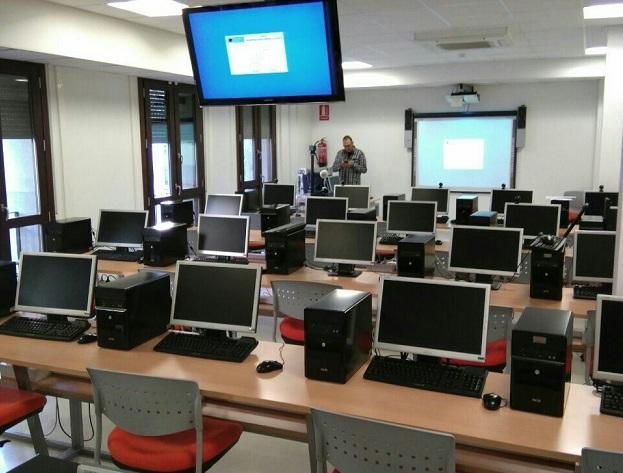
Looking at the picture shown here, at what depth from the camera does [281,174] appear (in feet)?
36.9

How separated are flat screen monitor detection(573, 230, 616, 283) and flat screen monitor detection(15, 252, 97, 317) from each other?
315 cm

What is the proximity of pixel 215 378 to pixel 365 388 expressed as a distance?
0.69 m

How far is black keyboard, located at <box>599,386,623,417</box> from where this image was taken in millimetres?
2309

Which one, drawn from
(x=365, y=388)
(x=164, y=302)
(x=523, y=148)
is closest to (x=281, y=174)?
(x=523, y=148)

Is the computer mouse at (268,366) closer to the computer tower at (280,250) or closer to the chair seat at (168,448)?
the chair seat at (168,448)

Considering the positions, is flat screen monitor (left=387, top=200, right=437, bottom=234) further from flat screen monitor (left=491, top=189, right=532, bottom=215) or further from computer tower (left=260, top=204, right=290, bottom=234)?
flat screen monitor (left=491, top=189, right=532, bottom=215)

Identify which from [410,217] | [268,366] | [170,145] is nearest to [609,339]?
[268,366]

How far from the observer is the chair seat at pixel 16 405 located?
9.69 feet

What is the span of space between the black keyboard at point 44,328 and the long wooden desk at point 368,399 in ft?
0.24

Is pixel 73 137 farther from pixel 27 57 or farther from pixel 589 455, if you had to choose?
pixel 589 455

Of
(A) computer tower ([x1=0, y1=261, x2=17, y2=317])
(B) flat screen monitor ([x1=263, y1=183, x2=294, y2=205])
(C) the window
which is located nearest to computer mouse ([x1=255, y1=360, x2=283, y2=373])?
(A) computer tower ([x1=0, y1=261, x2=17, y2=317])

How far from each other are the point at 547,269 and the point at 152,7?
171 inches

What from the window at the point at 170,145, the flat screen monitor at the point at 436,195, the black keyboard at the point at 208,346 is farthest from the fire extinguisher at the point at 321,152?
the black keyboard at the point at 208,346

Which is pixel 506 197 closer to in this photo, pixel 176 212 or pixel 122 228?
pixel 176 212
